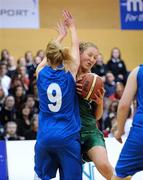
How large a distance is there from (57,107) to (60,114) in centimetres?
7

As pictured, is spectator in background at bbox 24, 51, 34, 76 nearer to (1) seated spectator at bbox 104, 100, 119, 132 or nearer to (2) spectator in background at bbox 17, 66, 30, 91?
(2) spectator in background at bbox 17, 66, 30, 91

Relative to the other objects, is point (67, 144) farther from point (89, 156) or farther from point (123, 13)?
point (123, 13)

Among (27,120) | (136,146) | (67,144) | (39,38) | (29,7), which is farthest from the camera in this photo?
(39,38)

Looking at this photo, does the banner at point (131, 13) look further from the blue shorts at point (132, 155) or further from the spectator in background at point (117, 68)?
the blue shorts at point (132, 155)

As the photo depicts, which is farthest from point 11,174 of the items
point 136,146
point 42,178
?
point 136,146

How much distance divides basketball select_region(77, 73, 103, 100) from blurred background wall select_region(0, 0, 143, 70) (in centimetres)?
1023

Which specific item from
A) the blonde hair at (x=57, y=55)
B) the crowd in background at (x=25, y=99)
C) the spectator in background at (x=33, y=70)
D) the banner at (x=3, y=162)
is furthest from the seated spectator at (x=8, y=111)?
the blonde hair at (x=57, y=55)

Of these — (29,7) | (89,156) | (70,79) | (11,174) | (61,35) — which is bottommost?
(11,174)

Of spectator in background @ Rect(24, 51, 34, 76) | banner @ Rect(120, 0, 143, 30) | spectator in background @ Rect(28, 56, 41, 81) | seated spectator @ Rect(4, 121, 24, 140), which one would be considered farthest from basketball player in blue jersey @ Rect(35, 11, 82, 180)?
banner @ Rect(120, 0, 143, 30)

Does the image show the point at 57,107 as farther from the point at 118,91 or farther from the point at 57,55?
the point at 118,91

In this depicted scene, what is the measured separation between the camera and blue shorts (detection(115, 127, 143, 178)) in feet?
14.1

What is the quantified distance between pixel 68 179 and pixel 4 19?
9518mm

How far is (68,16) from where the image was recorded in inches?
210

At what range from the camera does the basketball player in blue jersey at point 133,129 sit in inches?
169
